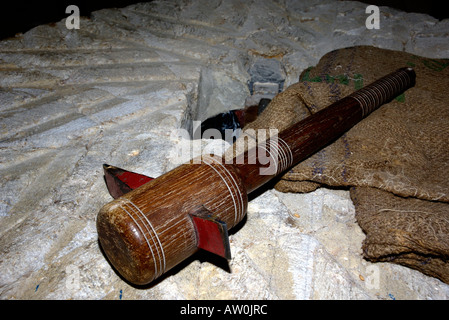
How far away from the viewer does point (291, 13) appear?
4.20m

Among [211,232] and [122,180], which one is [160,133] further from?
[211,232]

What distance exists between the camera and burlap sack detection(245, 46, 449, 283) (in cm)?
165

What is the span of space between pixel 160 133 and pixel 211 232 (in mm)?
1308

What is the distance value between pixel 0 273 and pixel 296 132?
183 cm

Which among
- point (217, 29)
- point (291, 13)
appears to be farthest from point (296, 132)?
point (291, 13)

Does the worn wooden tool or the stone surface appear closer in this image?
the worn wooden tool

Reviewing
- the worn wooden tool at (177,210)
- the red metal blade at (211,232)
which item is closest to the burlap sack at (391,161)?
the worn wooden tool at (177,210)

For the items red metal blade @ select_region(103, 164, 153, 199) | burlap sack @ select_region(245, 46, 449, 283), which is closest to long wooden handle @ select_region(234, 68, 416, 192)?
burlap sack @ select_region(245, 46, 449, 283)

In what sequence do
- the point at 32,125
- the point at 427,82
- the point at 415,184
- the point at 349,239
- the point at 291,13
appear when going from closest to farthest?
the point at 349,239
the point at 415,184
the point at 32,125
the point at 427,82
the point at 291,13

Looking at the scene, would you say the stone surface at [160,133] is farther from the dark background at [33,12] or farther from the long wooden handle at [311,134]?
the long wooden handle at [311,134]

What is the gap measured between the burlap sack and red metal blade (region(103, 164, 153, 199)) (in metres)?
0.96

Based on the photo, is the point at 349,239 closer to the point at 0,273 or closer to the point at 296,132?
the point at 296,132

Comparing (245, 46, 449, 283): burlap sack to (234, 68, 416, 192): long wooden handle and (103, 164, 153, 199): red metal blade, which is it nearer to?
(234, 68, 416, 192): long wooden handle

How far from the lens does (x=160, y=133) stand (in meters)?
2.43
